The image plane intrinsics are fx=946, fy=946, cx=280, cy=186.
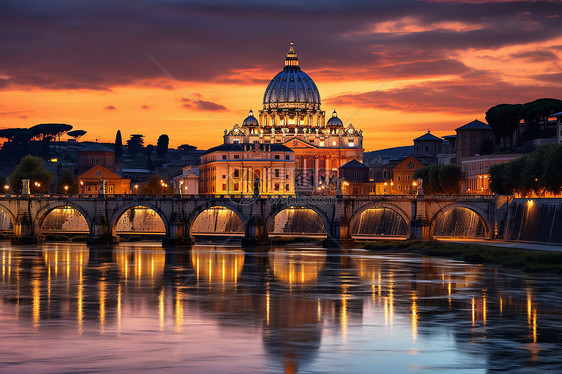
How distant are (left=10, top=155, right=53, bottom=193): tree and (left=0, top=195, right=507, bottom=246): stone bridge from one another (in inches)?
1620

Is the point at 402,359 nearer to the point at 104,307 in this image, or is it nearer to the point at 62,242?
the point at 104,307

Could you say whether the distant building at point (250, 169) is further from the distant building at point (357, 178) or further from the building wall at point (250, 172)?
the distant building at point (357, 178)

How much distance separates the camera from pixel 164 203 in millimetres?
109938

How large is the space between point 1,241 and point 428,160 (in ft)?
316

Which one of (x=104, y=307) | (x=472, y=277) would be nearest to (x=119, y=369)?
(x=104, y=307)

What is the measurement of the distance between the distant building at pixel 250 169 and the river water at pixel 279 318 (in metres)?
97.0

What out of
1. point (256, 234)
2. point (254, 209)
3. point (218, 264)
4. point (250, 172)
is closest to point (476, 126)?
point (250, 172)

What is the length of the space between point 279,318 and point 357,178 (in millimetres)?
142991

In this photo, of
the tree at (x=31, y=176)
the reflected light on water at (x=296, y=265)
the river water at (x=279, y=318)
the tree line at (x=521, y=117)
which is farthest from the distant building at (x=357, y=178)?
the river water at (x=279, y=318)

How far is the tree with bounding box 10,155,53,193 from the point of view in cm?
15562

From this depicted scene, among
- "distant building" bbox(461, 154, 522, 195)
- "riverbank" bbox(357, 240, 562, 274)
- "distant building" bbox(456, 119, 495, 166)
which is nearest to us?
"riverbank" bbox(357, 240, 562, 274)

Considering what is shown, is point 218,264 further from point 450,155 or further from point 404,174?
point 450,155

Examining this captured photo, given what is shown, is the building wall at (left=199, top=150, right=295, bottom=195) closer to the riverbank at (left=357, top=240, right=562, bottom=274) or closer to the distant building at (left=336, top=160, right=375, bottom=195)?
the distant building at (left=336, top=160, right=375, bottom=195)

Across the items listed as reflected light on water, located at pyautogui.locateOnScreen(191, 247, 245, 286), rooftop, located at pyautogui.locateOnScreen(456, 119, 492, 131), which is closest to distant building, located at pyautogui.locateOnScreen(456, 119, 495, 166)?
rooftop, located at pyautogui.locateOnScreen(456, 119, 492, 131)
